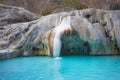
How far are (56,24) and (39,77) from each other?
311 inches

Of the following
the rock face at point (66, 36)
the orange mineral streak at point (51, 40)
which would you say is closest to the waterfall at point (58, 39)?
the rock face at point (66, 36)

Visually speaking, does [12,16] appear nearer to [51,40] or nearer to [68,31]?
[51,40]

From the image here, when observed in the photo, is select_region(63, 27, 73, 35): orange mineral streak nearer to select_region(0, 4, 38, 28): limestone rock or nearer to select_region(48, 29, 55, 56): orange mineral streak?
select_region(48, 29, 55, 56): orange mineral streak

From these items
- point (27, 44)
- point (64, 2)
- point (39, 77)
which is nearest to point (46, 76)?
point (39, 77)

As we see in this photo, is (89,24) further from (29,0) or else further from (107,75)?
(29,0)

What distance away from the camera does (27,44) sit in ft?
51.5

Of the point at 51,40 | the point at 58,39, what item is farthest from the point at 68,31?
the point at 51,40

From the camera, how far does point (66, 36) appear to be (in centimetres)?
1520

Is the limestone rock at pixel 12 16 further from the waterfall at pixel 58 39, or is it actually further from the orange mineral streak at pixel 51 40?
the waterfall at pixel 58 39

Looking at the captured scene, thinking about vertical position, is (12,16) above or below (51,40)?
above

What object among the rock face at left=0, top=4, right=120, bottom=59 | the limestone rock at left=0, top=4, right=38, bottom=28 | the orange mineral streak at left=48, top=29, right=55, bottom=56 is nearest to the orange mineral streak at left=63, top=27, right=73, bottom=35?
the rock face at left=0, top=4, right=120, bottom=59

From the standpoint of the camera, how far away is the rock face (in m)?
15.1

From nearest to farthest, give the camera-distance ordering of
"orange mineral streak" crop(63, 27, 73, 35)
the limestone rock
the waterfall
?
the waterfall → "orange mineral streak" crop(63, 27, 73, 35) → the limestone rock

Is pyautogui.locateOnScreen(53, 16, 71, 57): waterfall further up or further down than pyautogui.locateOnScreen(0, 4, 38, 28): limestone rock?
further down
